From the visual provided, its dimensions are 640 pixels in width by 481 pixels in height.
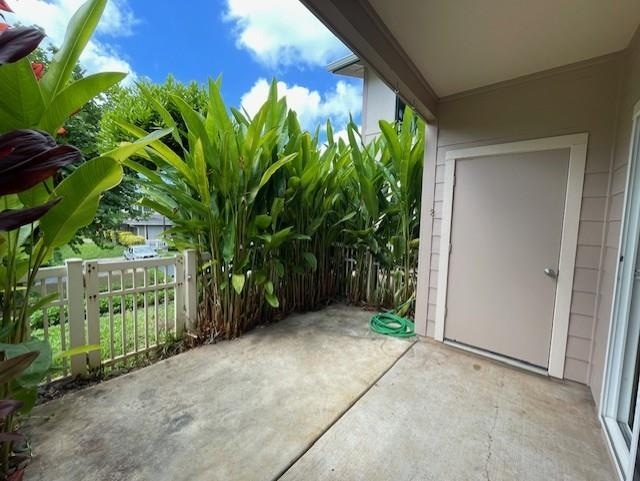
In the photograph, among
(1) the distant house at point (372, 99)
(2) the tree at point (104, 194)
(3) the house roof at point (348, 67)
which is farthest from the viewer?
(1) the distant house at point (372, 99)

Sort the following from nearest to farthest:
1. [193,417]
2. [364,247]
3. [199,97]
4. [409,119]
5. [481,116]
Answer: [193,417] < [481,116] < [409,119] < [364,247] < [199,97]

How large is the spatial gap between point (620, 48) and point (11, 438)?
3804 millimetres

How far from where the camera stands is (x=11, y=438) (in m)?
0.84

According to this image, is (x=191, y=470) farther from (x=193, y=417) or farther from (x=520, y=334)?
(x=520, y=334)

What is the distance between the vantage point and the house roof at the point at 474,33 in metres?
1.63

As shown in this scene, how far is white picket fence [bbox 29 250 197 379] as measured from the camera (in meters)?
2.01

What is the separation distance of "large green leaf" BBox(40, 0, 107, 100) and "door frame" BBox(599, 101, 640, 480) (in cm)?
291

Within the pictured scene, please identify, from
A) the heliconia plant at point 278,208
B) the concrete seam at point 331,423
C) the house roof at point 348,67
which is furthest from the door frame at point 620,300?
the house roof at point 348,67

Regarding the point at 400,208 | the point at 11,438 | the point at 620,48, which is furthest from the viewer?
the point at 400,208

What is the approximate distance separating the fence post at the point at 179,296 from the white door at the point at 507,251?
2.66 meters

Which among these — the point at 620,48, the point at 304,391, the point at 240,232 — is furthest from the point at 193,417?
the point at 620,48

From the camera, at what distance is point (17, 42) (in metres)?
0.82

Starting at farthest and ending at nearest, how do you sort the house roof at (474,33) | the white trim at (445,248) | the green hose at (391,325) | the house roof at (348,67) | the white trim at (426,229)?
the house roof at (348,67), the green hose at (391,325), the white trim at (426,229), the white trim at (445,248), the house roof at (474,33)

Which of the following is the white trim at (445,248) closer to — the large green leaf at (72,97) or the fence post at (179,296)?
the fence post at (179,296)
